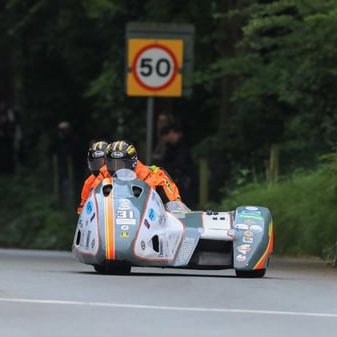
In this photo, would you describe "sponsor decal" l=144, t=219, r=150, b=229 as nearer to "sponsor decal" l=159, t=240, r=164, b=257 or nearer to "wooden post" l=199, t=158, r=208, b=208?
"sponsor decal" l=159, t=240, r=164, b=257

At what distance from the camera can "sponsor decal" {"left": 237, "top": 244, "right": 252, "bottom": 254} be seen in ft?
38.9

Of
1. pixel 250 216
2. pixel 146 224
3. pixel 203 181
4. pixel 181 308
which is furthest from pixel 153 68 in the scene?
pixel 181 308

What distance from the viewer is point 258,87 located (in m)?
19.3

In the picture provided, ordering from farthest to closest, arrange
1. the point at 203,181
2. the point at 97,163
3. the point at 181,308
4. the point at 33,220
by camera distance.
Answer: the point at 33,220 → the point at 203,181 → the point at 97,163 → the point at 181,308

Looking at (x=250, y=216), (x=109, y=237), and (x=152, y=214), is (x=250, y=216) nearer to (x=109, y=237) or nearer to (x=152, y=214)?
(x=152, y=214)

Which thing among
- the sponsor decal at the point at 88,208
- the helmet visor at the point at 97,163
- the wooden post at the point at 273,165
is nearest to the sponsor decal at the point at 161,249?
the sponsor decal at the point at 88,208

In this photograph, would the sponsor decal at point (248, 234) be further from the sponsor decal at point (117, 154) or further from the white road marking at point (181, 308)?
the white road marking at point (181, 308)

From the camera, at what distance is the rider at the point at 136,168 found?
12.1 meters

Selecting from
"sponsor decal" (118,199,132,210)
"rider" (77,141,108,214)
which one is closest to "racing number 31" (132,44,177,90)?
"rider" (77,141,108,214)

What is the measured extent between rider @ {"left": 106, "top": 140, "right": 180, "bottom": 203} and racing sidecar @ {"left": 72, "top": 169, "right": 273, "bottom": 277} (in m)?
0.16

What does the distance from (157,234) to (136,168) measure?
0.89 metres

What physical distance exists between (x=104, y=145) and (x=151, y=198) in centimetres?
114

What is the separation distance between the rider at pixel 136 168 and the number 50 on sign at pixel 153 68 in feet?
16.6

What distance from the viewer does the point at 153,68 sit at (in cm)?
1739
